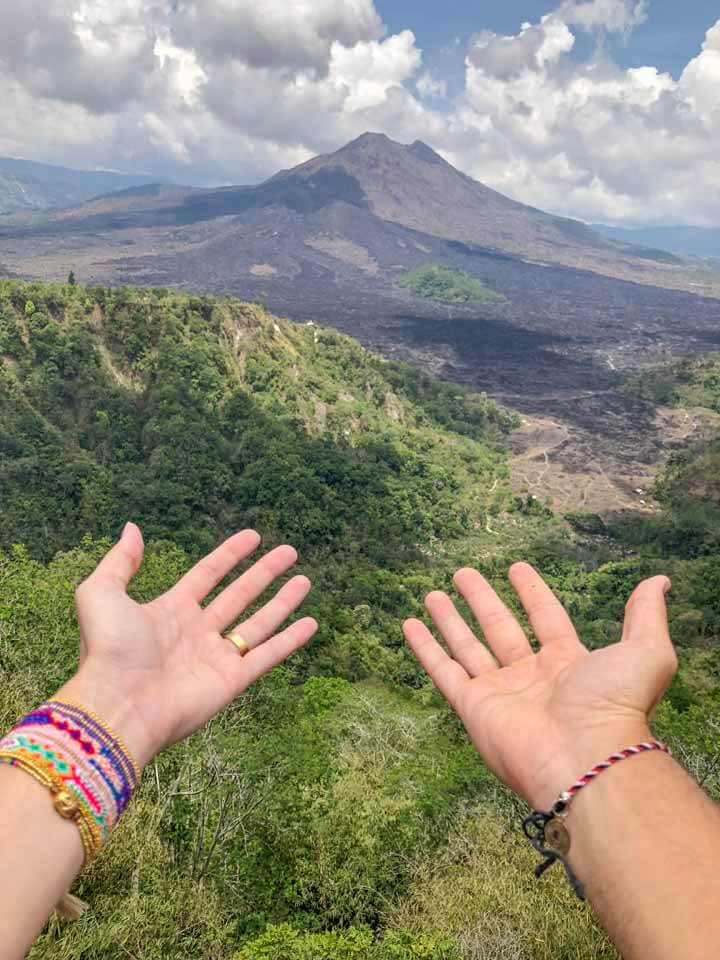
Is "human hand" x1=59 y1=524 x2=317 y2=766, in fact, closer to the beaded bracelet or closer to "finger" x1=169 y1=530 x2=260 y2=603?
"finger" x1=169 y1=530 x2=260 y2=603

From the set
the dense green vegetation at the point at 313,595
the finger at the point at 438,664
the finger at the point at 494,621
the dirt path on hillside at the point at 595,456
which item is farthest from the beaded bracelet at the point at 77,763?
the dirt path on hillside at the point at 595,456

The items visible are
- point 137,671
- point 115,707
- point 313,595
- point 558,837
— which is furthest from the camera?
point 313,595

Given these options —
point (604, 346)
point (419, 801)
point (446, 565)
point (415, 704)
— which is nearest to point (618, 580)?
point (446, 565)

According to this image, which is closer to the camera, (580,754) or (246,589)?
(580,754)

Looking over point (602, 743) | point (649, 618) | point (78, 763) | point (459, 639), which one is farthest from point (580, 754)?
point (78, 763)

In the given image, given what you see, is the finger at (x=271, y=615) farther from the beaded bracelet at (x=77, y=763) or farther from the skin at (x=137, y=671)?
the beaded bracelet at (x=77, y=763)

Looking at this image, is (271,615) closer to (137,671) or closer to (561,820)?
(137,671)

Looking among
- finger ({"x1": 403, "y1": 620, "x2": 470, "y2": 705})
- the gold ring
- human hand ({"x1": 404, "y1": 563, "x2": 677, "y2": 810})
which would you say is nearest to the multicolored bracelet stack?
the gold ring
